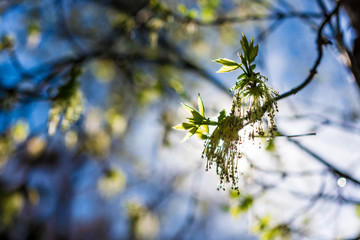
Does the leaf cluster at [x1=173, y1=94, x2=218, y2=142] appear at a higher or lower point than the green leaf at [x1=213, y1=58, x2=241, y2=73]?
lower

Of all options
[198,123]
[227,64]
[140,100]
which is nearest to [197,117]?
[198,123]

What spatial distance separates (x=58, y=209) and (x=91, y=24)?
2866 mm

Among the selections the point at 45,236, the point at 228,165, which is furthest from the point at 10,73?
the point at 45,236

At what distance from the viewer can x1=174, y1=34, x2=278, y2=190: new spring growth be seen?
0.56 m

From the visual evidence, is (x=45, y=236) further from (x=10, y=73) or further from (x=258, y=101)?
(x=258, y=101)

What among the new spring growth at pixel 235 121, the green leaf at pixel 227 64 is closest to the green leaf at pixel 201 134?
the new spring growth at pixel 235 121

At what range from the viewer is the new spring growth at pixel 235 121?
558mm

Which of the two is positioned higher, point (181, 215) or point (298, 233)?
point (181, 215)

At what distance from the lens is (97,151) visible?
2180 mm

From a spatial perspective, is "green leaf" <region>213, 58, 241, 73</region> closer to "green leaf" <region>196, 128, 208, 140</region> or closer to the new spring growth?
the new spring growth

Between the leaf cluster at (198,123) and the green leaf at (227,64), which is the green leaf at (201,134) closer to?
the leaf cluster at (198,123)

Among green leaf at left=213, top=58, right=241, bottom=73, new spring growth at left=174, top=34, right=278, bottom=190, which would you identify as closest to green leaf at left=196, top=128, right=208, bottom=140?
new spring growth at left=174, top=34, right=278, bottom=190

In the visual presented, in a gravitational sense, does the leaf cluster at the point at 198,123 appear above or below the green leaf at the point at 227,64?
below

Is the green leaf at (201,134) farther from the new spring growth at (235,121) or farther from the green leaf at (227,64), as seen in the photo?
the green leaf at (227,64)
